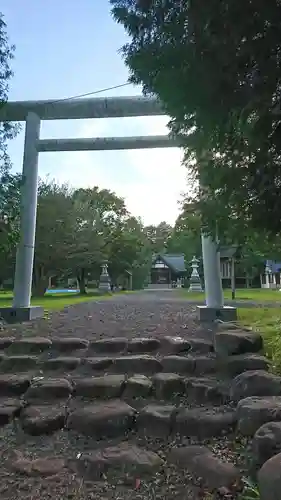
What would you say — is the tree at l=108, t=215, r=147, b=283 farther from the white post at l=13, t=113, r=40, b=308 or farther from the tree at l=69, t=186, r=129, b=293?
the white post at l=13, t=113, r=40, b=308

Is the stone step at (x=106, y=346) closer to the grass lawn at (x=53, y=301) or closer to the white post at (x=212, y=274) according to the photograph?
the white post at (x=212, y=274)

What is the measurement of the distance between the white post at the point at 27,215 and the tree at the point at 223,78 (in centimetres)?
425

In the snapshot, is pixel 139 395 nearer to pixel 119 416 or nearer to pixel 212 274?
pixel 119 416

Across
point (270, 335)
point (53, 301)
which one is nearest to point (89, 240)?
point (53, 301)

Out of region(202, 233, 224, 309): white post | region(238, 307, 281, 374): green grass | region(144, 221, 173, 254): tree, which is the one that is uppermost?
region(144, 221, 173, 254): tree

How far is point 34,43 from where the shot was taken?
17.7ft

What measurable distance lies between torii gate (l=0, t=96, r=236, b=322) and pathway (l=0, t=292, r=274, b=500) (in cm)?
190

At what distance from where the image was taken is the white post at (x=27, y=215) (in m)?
6.13

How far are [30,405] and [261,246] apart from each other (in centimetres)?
213

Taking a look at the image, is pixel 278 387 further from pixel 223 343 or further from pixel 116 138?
pixel 116 138

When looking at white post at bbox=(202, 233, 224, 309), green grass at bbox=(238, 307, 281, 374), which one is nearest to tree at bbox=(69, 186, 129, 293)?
white post at bbox=(202, 233, 224, 309)

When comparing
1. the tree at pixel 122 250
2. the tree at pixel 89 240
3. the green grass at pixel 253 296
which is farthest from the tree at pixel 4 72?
the tree at pixel 122 250

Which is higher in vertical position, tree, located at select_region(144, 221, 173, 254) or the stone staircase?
tree, located at select_region(144, 221, 173, 254)

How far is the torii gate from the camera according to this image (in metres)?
5.86
